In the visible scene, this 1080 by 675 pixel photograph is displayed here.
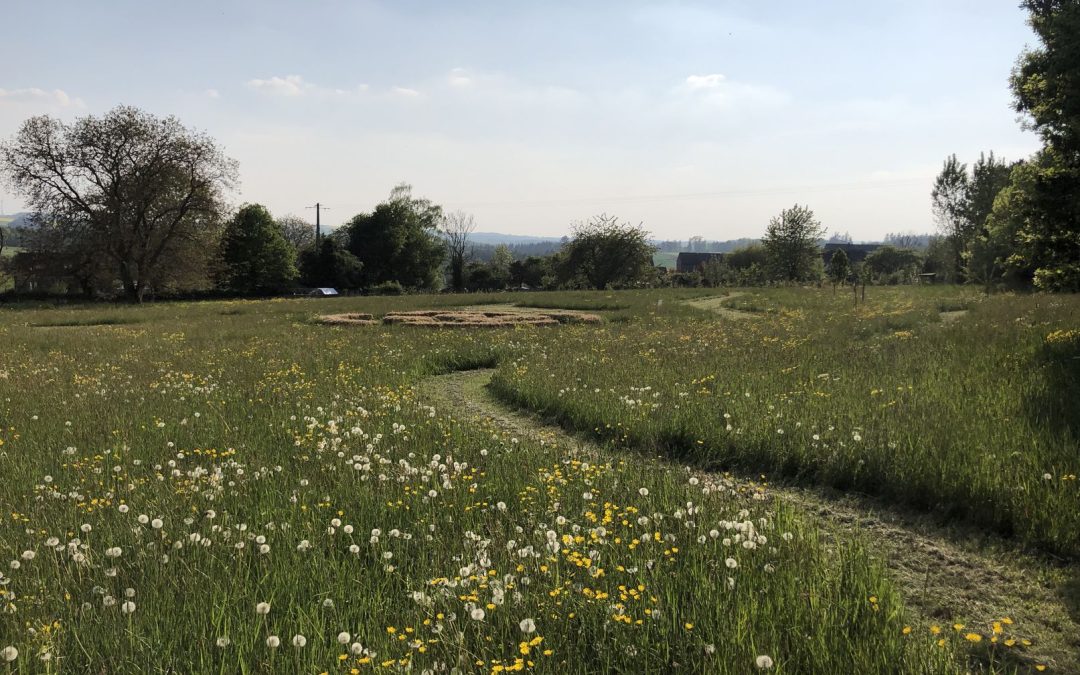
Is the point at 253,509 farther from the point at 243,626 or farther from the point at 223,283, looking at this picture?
the point at 223,283

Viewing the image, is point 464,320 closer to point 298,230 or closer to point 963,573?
point 963,573

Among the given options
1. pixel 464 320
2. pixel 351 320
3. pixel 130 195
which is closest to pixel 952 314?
pixel 464 320

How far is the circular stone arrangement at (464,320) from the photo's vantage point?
68.3 ft

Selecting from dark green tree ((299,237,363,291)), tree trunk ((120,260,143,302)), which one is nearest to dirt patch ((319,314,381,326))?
tree trunk ((120,260,143,302))

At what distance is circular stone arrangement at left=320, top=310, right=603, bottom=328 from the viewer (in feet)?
68.3

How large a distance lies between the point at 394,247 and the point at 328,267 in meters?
9.20

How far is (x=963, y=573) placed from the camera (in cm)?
418

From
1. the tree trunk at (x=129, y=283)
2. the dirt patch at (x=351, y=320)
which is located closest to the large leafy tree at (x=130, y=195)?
the tree trunk at (x=129, y=283)

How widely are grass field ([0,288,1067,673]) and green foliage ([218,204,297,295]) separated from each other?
5846 cm

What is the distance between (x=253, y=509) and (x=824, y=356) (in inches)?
413

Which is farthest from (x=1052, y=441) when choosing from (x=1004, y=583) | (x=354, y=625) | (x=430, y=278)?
(x=430, y=278)

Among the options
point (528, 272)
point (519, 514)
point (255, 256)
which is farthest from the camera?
point (528, 272)

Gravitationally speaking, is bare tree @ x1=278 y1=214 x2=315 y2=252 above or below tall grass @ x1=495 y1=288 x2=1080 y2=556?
above

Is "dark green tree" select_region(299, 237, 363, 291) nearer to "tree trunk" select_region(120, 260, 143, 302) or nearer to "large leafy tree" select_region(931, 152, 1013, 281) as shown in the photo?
"tree trunk" select_region(120, 260, 143, 302)
